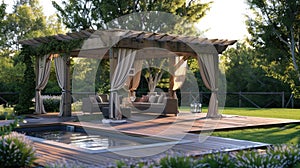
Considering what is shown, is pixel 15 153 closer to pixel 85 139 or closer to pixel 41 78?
pixel 85 139

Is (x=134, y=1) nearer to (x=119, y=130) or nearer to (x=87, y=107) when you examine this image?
(x=87, y=107)

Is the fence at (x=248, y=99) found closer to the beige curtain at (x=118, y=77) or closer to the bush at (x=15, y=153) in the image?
the beige curtain at (x=118, y=77)

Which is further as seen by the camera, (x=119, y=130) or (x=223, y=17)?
(x=223, y=17)

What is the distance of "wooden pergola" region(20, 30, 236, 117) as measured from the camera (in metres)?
10.9

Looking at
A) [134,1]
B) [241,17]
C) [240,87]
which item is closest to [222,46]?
[241,17]

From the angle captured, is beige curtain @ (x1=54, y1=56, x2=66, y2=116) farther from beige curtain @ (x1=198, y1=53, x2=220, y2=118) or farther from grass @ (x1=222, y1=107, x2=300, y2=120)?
grass @ (x1=222, y1=107, x2=300, y2=120)

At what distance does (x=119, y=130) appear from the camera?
9000 millimetres

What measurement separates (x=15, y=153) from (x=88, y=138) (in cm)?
373

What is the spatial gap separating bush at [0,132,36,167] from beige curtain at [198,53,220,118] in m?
8.14

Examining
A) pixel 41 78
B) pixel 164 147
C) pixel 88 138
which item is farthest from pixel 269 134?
pixel 41 78

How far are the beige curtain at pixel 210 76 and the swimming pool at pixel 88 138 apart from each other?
14.8ft

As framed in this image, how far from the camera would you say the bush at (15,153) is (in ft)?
16.6

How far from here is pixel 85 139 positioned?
28.3 feet

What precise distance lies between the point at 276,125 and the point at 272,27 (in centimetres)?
290
